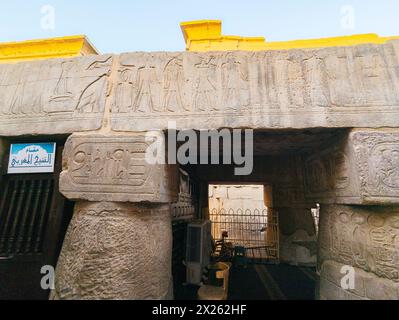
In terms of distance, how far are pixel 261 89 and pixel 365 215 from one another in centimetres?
116

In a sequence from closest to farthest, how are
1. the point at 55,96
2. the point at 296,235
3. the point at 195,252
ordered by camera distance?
the point at 55,96 → the point at 195,252 → the point at 296,235

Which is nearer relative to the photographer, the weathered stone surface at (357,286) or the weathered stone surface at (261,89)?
the weathered stone surface at (357,286)

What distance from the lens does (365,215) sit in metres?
1.53

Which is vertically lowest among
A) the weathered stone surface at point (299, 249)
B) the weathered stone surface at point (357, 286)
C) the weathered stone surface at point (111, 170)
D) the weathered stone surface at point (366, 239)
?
the weathered stone surface at point (299, 249)

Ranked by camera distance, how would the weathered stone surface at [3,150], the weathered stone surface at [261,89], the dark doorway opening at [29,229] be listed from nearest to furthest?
1. the weathered stone surface at [261,89]
2. the dark doorway opening at [29,229]
3. the weathered stone surface at [3,150]

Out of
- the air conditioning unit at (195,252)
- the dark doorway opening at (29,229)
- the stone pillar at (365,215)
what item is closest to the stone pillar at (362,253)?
the stone pillar at (365,215)

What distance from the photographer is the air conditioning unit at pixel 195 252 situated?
3129 millimetres

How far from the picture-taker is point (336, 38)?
105 inches

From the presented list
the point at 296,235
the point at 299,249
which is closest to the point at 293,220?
the point at 296,235

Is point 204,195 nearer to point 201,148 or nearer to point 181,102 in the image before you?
point 201,148

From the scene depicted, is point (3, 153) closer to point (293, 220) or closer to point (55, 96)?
point (55, 96)

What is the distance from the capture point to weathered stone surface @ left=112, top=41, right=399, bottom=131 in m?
1.51

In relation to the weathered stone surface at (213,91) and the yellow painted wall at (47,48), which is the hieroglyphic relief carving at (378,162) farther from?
the yellow painted wall at (47,48)

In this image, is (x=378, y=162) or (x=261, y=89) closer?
(x=378, y=162)
